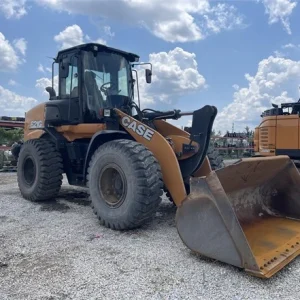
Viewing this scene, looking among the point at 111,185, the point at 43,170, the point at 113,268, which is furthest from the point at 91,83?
the point at 113,268

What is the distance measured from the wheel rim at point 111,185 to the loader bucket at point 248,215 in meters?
1.37

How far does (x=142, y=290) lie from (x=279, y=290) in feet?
3.74

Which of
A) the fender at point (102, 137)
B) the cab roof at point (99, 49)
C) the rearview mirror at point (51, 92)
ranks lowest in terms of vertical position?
the fender at point (102, 137)

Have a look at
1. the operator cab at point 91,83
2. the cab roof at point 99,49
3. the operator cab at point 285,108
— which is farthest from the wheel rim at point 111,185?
the operator cab at point 285,108

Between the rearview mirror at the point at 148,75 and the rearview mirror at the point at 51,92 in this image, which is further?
the rearview mirror at the point at 51,92

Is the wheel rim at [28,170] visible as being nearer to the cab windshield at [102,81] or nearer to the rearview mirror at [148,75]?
the cab windshield at [102,81]

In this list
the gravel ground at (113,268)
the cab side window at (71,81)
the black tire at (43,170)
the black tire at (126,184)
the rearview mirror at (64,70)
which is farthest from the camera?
the black tire at (43,170)

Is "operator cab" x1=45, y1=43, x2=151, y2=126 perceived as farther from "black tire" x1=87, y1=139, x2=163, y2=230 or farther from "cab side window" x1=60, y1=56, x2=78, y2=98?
"black tire" x1=87, y1=139, x2=163, y2=230

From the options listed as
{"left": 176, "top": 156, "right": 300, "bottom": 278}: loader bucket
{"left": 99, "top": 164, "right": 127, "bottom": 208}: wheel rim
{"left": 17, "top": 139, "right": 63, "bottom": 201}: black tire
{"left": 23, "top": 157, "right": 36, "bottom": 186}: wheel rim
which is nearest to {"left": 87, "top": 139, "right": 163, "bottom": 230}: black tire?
{"left": 99, "top": 164, "right": 127, "bottom": 208}: wheel rim

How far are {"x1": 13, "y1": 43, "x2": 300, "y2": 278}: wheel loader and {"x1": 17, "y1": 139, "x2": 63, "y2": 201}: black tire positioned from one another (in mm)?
18

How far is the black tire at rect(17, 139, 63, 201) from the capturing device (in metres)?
6.41

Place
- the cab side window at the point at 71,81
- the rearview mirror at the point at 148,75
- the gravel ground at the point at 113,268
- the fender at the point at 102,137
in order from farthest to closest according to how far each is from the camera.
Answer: the rearview mirror at the point at 148,75, the cab side window at the point at 71,81, the fender at the point at 102,137, the gravel ground at the point at 113,268

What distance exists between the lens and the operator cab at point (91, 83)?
240 inches

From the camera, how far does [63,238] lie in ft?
14.5
